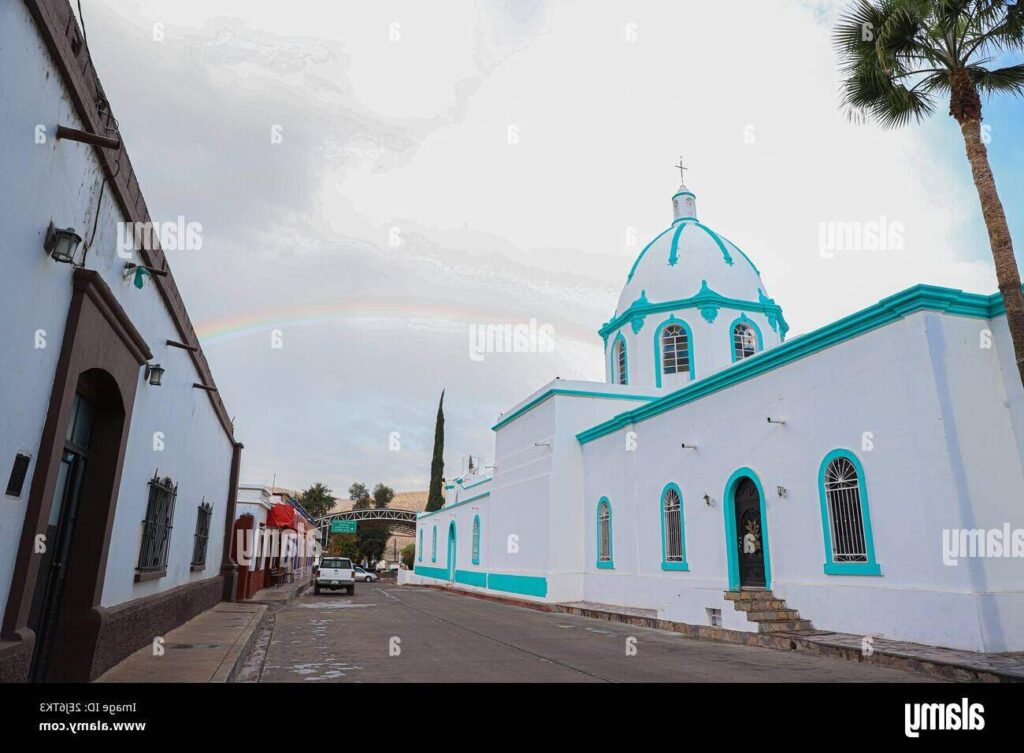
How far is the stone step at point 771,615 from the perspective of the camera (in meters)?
12.5

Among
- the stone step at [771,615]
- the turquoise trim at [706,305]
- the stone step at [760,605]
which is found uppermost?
the turquoise trim at [706,305]

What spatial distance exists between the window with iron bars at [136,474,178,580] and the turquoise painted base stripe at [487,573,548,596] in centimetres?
1362

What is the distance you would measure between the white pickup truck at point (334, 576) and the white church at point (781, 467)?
23.1 ft

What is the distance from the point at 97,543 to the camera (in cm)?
699

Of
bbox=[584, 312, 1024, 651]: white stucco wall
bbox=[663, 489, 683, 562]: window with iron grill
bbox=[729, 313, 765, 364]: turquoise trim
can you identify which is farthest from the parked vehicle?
bbox=[584, 312, 1024, 651]: white stucco wall

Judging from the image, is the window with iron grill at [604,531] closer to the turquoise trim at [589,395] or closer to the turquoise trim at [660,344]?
the turquoise trim at [589,395]

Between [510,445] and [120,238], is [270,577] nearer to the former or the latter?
[510,445]

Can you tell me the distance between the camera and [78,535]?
6.99 metres

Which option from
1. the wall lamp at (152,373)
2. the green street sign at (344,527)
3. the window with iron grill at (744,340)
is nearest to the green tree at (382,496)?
the green street sign at (344,527)

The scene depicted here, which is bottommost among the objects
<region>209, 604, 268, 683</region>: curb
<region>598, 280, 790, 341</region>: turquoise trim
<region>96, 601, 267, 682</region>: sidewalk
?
<region>209, 604, 268, 683</region>: curb

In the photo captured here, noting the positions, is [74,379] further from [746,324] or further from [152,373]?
[746,324]

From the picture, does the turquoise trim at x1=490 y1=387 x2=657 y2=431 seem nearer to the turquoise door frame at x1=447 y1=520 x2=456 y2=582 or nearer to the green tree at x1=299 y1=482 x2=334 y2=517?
the turquoise door frame at x1=447 y1=520 x2=456 y2=582

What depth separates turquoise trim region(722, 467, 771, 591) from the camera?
45.4 ft
